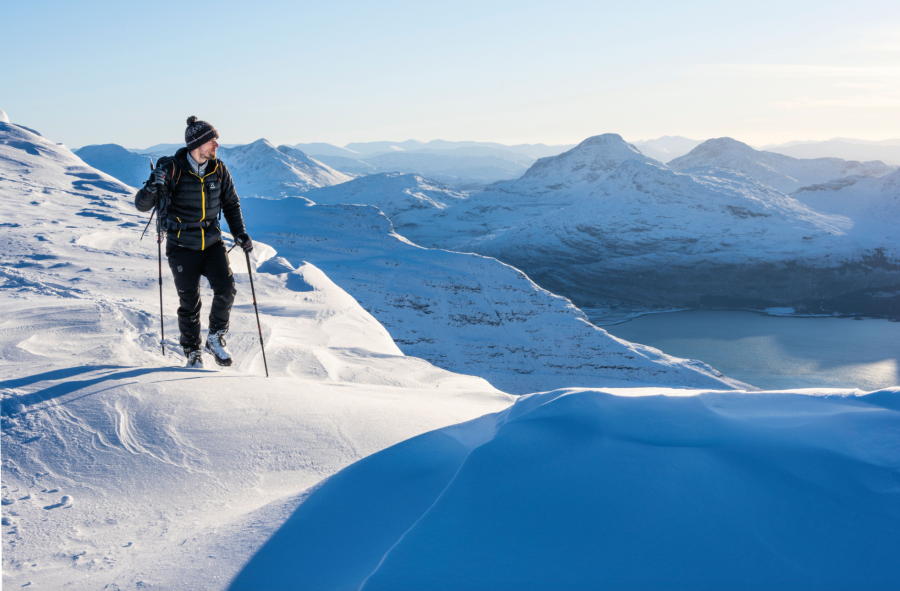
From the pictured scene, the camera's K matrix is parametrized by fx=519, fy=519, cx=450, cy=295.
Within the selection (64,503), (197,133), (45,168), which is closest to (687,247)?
(45,168)

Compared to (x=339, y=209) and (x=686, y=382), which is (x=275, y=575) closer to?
(x=686, y=382)

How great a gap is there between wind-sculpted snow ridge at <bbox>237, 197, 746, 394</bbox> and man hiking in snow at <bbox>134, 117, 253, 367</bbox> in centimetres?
3658

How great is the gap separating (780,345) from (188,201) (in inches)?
3756

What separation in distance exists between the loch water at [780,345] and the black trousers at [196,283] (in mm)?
66027

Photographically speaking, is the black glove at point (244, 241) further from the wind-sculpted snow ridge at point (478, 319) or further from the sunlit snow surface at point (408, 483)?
the wind-sculpted snow ridge at point (478, 319)

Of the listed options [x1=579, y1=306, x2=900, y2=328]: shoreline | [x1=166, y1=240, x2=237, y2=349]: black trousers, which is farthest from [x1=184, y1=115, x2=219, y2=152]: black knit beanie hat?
[x1=579, y1=306, x2=900, y2=328]: shoreline

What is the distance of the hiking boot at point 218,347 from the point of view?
623cm

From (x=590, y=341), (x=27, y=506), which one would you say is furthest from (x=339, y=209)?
(x=27, y=506)

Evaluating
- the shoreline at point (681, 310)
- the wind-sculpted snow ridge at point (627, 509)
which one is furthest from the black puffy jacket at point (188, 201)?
the shoreline at point (681, 310)

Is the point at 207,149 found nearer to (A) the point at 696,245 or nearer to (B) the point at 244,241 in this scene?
(B) the point at 244,241

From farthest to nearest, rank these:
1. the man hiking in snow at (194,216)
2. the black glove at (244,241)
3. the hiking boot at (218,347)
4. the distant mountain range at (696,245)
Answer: the distant mountain range at (696,245), the hiking boot at (218,347), the black glove at (244,241), the man hiking in snow at (194,216)

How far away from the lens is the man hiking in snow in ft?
17.3

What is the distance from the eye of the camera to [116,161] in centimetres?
16588

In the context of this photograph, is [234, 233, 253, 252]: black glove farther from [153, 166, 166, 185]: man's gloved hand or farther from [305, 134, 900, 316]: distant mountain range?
[305, 134, 900, 316]: distant mountain range
